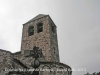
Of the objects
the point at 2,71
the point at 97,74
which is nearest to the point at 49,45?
the point at 2,71

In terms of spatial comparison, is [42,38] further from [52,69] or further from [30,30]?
[52,69]

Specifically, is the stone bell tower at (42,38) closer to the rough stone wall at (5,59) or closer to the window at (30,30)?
the window at (30,30)

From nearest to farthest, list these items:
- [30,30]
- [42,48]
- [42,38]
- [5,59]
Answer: [5,59] < [42,48] < [42,38] < [30,30]

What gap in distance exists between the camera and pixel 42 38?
15.5m

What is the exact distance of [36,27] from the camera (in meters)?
16.8

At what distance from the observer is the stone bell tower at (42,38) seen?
578 inches

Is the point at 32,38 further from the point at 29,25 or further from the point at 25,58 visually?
the point at 25,58

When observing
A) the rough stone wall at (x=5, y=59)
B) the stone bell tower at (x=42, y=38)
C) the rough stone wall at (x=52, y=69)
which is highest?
the stone bell tower at (x=42, y=38)

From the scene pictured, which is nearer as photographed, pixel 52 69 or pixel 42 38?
pixel 52 69

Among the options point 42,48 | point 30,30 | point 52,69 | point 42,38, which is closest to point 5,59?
point 52,69

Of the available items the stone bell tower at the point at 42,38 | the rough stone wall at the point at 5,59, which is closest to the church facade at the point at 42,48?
the stone bell tower at the point at 42,38

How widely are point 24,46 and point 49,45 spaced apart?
11.2 ft

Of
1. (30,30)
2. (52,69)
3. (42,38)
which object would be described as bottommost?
(52,69)

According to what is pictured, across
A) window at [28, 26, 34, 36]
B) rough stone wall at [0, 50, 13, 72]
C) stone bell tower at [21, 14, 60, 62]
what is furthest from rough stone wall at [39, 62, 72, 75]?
window at [28, 26, 34, 36]
